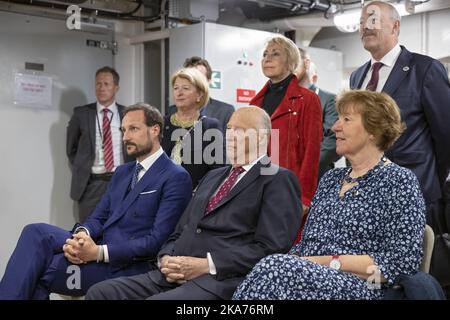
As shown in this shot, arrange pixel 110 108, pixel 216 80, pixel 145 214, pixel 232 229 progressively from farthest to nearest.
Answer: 1. pixel 216 80
2. pixel 110 108
3. pixel 145 214
4. pixel 232 229

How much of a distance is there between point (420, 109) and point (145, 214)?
134cm

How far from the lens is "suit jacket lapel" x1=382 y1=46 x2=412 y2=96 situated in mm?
3053

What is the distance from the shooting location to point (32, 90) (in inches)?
205

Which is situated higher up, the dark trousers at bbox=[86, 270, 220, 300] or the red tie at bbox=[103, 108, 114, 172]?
the red tie at bbox=[103, 108, 114, 172]

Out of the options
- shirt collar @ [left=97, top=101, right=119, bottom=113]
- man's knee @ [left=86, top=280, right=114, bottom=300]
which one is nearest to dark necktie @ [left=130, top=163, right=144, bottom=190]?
man's knee @ [left=86, top=280, right=114, bottom=300]

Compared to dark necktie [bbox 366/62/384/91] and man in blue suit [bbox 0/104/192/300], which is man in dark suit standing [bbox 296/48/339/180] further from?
man in blue suit [bbox 0/104/192/300]

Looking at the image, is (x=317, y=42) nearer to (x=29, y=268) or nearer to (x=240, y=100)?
(x=240, y=100)

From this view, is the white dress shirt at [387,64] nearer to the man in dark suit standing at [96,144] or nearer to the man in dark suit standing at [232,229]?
the man in dark suit standing at [232,229]

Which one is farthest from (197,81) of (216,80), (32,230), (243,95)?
(243,95)

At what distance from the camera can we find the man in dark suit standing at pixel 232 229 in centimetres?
260

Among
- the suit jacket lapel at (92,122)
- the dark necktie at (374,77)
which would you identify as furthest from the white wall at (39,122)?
the dark necktie at (374,77)

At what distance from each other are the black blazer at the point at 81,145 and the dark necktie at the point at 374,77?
229 cm

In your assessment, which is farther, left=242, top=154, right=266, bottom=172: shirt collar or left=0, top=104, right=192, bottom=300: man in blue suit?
left=0, top=104, right=192, bottom=300: man in blue suit

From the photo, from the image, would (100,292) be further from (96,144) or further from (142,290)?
(96,144)
